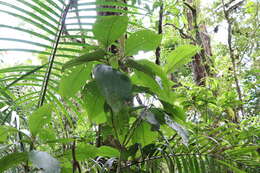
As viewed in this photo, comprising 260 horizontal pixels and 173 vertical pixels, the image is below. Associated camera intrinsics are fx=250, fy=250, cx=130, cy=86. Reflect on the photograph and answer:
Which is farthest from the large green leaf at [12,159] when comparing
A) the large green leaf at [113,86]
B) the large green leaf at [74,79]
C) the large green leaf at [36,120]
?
the large green leaf at [113,86]

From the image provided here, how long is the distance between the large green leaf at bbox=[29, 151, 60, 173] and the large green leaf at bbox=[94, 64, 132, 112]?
0.66 feet

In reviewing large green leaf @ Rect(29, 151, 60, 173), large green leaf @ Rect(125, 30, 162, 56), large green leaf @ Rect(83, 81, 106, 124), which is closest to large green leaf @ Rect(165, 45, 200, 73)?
large green leaf @ Rect(125, 30, 162, 56)

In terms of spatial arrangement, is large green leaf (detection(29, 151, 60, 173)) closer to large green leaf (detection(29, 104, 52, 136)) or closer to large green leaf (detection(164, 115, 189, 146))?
large green leaf (detection(29, 104, 52, 136))

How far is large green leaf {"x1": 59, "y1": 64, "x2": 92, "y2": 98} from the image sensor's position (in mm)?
591

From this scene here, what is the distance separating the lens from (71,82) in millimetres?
600

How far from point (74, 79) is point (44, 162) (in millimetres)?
198

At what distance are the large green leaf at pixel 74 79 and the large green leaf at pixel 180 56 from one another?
0.63 feet

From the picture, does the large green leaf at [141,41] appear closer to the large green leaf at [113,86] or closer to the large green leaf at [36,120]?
the large green leaf at [113,86]

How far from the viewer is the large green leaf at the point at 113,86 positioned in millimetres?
401

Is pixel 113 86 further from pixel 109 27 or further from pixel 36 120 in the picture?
pixel 36 120

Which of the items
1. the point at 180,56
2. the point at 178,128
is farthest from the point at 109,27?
the point at 178,128

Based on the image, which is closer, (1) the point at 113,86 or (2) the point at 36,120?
(1) the point at 113,86

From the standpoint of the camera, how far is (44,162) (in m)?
0.50

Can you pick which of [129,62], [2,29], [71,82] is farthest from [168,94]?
[2,29]
